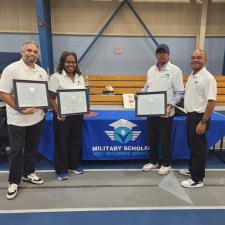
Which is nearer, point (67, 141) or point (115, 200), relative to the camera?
point (115, 200)

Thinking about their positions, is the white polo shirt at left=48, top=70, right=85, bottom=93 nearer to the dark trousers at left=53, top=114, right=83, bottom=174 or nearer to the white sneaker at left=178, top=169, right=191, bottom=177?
the dark trousers at left=53, top=114, right=83, bottom=174

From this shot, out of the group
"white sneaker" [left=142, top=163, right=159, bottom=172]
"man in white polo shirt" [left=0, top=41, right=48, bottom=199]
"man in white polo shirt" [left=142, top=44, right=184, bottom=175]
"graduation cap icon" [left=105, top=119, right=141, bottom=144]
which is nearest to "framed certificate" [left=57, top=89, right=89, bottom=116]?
"man in white polo shirt" [left=0, top=41, right=48, bottom=199]

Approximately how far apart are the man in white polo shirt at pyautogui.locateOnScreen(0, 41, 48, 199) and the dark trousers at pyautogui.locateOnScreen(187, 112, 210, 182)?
1.38m

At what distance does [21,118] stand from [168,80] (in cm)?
143

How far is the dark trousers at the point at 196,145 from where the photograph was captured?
213 centimetres

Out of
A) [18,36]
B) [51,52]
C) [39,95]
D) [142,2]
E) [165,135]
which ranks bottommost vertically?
[165,135]

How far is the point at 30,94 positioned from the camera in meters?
2.02

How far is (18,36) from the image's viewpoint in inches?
266

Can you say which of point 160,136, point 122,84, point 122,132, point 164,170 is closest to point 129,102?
point 122,132

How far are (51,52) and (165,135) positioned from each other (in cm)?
521

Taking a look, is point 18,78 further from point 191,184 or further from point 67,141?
point 191,184

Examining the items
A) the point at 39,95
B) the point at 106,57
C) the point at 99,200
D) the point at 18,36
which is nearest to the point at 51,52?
the point at 18,36

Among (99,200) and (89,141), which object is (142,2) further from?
(99,200)

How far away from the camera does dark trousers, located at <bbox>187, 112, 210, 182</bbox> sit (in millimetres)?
2133
